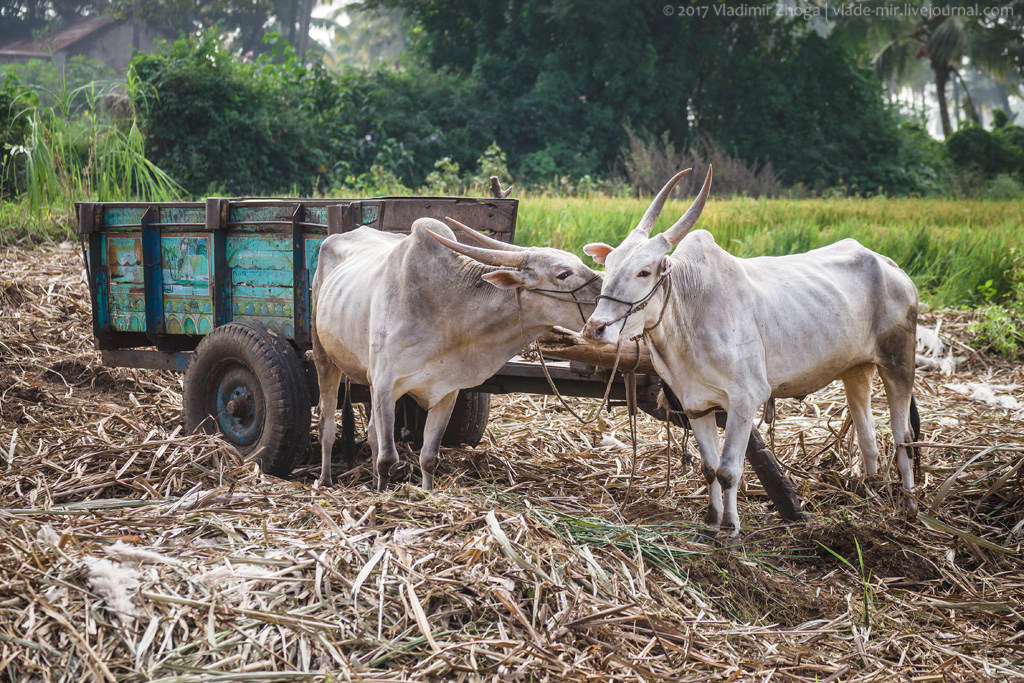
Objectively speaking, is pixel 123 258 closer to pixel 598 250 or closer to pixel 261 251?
pixel 261 251

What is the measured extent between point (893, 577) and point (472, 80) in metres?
16.6

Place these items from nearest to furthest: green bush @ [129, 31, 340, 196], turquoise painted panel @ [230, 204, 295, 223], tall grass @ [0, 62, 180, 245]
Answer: turquoise painted panel @ [230, 204, 295, 223], tall grass @ [0, 62, 180, 245], green bush @ [129, 31, 340, 196]

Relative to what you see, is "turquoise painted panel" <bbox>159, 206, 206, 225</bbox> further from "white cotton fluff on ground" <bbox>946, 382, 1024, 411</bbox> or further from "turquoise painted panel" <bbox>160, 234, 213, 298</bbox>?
"white cotton fluff on ground" <bbox>946, 382, 1024, 411</bbox>

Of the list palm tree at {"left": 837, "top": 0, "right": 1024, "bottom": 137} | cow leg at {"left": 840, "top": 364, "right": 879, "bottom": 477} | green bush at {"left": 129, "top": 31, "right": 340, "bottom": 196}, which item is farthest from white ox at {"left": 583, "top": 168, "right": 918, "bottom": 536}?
palm tree at {"left": 837, "top": 0, "right": 1024, "bottom": 137}

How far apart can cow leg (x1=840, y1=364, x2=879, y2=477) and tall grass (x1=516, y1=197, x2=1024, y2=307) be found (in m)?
3.84

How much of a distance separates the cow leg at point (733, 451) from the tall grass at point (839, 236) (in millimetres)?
4321

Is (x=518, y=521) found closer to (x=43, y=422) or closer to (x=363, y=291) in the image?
(x=363, y=291)

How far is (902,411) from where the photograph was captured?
409 centimetres

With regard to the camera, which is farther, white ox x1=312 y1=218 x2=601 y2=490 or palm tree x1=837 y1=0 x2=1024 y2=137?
palm tree x1=837 y1=0 x2=1024 y2=137

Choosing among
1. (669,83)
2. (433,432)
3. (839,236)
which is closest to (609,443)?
(433,432)

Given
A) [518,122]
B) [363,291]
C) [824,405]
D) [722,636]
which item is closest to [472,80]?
[518,122]

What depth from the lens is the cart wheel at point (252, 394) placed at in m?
4.39

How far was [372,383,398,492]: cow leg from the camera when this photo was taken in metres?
3.98

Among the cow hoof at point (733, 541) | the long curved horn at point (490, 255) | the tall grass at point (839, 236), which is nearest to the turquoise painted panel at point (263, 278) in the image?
the long curved horn at point (490, 255)
